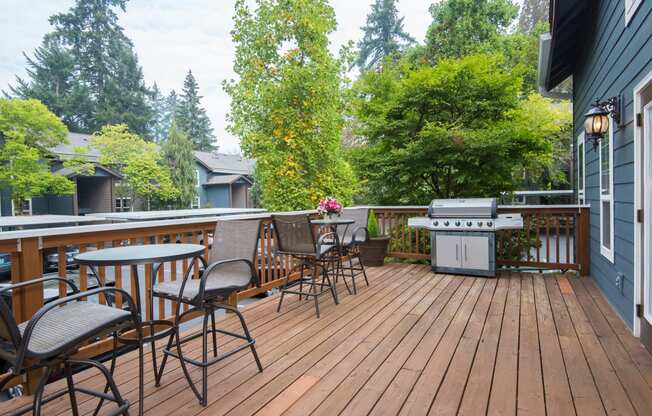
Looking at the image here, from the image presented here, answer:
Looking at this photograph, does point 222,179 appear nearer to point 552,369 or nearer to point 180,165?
point 180,165

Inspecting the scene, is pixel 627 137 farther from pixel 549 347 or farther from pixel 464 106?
pixel 464 106

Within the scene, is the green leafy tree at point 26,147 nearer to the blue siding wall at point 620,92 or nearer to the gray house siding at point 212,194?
the gray house siding at point 212,194

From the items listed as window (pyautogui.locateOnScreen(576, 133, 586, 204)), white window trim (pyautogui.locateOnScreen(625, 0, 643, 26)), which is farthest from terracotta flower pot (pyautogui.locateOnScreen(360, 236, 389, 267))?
white window trim (pyautogui.locateOnScreen(625, 0, 643, 26))

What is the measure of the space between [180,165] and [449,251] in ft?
60.6

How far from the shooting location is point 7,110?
44.8 feet

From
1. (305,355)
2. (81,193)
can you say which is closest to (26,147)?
(81,193)

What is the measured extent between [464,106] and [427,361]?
5698mm

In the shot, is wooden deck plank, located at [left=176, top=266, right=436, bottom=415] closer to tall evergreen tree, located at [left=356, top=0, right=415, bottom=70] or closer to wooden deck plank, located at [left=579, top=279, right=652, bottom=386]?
wooden deck plank, located at [left=579, top=279, right=652, bottom=386]

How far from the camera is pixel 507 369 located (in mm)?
2393

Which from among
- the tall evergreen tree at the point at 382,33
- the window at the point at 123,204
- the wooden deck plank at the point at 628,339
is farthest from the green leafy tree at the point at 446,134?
the tall evergreen tree at the point at 382,33

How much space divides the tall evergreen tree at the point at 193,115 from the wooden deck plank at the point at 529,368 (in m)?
33.0

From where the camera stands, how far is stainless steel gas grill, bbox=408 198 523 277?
5.00m

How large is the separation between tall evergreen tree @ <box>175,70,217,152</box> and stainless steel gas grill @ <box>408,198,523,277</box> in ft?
101

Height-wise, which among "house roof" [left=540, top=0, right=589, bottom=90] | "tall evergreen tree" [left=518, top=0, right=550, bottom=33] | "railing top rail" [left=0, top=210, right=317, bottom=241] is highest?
"tall evergreen tree" [left=518, top=0, right=550, bottom=33]
